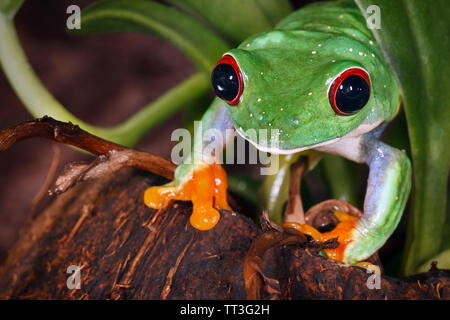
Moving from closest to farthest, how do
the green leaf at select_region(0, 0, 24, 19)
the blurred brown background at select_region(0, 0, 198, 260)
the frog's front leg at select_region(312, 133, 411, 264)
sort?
the frog's front leg at select_region(312, 133, 411, 264) < the green leaf at select_region(0, 0, 24, 19) < the blurred brown background at select_region(0, 0, 198, 260)

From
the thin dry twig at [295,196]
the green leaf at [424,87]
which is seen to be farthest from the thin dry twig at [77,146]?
the green leaf at [424,87]

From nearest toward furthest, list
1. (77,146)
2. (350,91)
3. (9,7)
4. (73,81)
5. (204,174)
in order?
1. (350,91)
2. (77,146)
3. (204,174)
4. (9,7)
5. (73,81)

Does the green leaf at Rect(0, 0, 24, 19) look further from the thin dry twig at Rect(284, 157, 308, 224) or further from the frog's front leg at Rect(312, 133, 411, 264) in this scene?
the frog's front leg at Rect(312, 133, 411, 264)

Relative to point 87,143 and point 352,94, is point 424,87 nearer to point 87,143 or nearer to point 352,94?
point 352,94

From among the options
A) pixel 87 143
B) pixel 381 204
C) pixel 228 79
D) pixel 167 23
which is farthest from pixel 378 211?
pixel 167 23

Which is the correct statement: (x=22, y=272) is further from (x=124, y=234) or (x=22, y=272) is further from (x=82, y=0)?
(x=82, y=0)

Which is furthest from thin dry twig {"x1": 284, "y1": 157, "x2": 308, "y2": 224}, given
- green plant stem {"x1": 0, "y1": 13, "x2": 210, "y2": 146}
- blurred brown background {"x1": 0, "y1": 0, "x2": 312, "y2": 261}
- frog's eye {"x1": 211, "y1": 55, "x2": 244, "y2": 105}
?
blurred brown background {"x1": 0, "y1": 0, "x2": 312, "y2": 261}

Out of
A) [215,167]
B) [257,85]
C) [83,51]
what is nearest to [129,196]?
[215,167]
